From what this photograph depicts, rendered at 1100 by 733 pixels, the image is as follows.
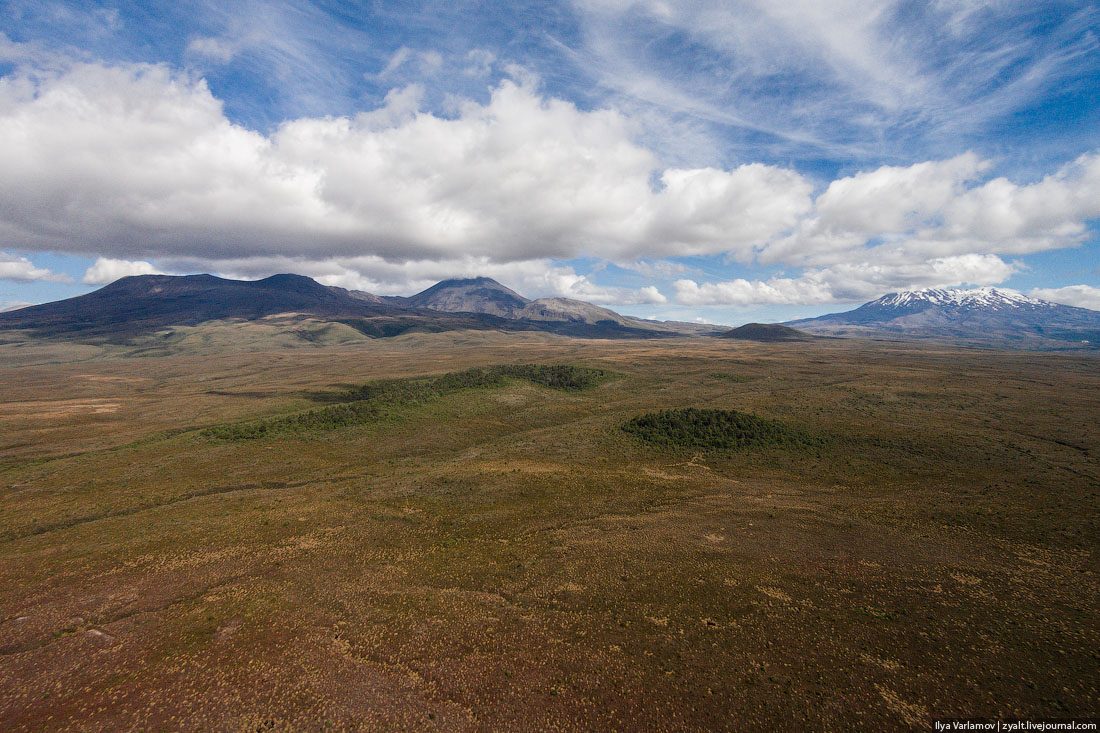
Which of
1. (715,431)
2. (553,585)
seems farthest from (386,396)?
(553,585)

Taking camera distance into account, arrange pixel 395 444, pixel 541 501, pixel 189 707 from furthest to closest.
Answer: pixel 395 444, pixel 541 501, pixel 189 707

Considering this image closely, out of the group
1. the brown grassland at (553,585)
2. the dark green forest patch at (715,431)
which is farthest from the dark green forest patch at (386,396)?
the dark green forest patch at (715,431)

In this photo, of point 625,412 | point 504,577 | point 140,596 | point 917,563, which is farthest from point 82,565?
point 625,412

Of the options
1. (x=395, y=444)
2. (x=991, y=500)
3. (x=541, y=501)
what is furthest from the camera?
(x=395, y=444)

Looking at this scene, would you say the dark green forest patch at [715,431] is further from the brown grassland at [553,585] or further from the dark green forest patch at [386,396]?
the dark green forest patch at [386,396]

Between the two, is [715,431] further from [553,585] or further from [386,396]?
[386,396]

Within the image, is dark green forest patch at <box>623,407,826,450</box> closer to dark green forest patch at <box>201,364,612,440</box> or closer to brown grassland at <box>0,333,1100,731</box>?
brown grassland at <box>0,333,1100,731</box>

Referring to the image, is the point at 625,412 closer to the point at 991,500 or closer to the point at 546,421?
the point at 546,421

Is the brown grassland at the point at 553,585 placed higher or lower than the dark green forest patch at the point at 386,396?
lower

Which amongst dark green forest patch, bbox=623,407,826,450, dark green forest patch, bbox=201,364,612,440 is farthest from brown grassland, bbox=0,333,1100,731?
dark green forest patch, bbox=201,364,612,440
